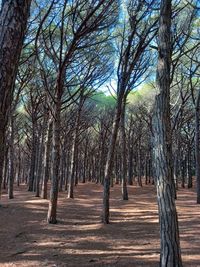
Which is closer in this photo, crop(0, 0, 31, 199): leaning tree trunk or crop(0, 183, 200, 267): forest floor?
crop(0, 0, 31, 199): leaning tree trunk

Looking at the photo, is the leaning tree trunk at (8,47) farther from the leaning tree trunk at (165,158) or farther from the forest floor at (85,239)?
the forest floor at (85,239)

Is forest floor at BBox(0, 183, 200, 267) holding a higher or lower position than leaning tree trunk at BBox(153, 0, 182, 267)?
lower

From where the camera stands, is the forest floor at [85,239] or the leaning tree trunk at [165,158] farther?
the forest floor at [85,239]

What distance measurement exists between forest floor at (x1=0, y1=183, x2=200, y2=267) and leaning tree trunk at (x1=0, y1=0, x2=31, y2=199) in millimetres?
3504

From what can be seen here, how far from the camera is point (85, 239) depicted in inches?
289

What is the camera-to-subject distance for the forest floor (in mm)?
5719

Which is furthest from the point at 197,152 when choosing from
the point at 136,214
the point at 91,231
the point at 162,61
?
the point at 162,61

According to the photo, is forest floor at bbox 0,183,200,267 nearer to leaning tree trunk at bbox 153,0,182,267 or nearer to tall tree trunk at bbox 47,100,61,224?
tall tree trunk at bbox 47,100,61,224

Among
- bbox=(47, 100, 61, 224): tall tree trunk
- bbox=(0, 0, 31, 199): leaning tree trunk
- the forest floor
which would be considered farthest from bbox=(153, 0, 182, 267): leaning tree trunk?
bbox=(47, 100, 61, 224): tall tree trunk

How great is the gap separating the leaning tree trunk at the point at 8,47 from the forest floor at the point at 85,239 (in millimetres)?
3504

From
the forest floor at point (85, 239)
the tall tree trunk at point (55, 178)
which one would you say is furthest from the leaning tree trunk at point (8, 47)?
the tall tree trunk at point (55, 178)

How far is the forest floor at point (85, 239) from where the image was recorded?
5.72 metres

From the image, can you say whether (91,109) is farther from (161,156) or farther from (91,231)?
(161,156)

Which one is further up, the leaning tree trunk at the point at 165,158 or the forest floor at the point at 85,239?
the leaning tree trunk at the point at 165,158
